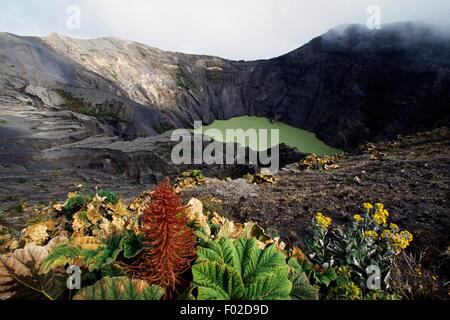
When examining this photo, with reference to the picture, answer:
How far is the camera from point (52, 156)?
2148 centimetres

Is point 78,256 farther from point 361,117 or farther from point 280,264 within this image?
point 361,117

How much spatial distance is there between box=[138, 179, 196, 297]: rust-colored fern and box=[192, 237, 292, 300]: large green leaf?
0.13 meters

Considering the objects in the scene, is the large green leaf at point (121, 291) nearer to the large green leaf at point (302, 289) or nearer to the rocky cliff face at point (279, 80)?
the large green leaf at point (302, 289)

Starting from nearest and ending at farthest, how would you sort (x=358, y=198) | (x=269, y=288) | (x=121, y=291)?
1. (x=121, y=291)
2. (x=269, y=288)
3. (x=358, y=198)

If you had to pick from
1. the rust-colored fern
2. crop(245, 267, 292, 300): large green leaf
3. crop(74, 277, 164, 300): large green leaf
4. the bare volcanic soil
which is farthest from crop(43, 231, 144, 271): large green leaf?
the bare volcanic soil

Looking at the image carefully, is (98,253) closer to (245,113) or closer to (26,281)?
(26,281)

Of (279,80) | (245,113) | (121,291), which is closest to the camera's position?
(121,291)

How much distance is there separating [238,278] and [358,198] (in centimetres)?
649

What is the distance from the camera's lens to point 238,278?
6.42ft

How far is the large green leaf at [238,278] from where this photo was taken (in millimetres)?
1931

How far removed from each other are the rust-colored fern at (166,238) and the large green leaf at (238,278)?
129 millimetres

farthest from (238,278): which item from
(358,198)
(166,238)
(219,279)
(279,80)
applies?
(279,80)

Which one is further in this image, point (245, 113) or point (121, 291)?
point (245, 113)

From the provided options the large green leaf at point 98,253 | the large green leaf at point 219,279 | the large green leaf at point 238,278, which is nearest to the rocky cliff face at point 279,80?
the large green leaf at point 238,278
